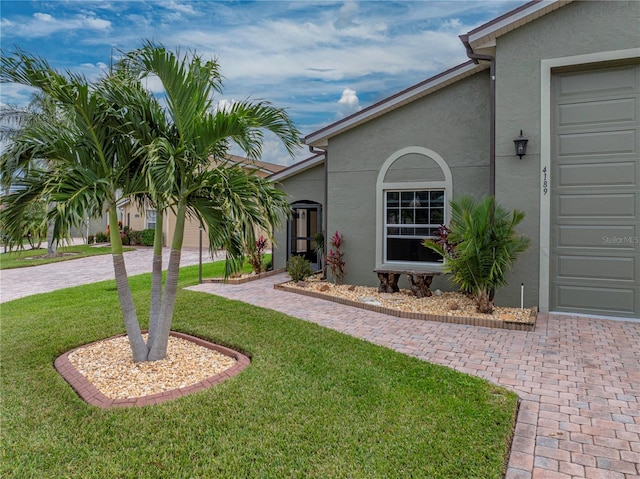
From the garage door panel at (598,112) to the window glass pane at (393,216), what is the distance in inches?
146

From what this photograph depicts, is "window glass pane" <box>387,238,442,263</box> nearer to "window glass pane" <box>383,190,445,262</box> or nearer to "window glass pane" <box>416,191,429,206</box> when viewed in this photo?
"window glass pane" <box>383,190,445,262</box>

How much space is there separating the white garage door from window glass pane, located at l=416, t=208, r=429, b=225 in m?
2.62

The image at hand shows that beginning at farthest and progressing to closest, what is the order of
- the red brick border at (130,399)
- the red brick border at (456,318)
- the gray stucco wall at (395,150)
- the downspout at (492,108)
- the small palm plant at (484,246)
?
1. the gray stucco wall at (395,150)
2. the downspout at (492,108)
3. the small palm plant at (484,246)
4. the red brick border at (456,318)
5. the red brick border at (130,399)

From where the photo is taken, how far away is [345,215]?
33.2 feet

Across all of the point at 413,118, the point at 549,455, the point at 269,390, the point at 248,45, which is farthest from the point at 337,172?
the point at 549,455

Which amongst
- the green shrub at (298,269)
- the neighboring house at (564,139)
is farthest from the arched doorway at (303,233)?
the neighboring house at (564,139)

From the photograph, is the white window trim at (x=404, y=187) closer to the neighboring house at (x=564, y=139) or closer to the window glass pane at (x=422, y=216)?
the window glass pane at (x=422, y=216)

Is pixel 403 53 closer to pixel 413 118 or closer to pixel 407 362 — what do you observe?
pixel 413 118

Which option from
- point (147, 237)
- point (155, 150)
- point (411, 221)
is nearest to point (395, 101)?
point (411, 221)

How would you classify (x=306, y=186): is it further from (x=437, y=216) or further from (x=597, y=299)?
(x=597, y=299)

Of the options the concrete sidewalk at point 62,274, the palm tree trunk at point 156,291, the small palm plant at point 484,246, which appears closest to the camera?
the palm tree trunk at point 156,291

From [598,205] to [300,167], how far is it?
784 cm

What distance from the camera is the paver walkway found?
3082mm

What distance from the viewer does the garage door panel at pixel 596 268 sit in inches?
278
